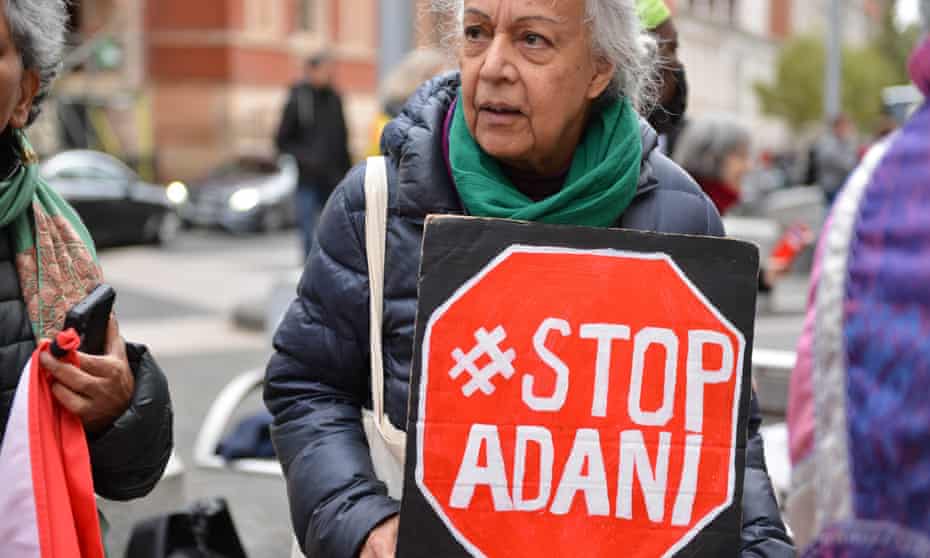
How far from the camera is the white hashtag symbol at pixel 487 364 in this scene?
1.97 m

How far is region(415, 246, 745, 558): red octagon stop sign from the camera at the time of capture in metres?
1.97

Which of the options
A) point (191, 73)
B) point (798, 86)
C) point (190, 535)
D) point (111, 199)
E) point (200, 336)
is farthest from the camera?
point (798, 86)

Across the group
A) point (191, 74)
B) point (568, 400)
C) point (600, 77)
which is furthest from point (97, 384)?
point (191, 74)

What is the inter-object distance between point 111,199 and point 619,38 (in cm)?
1694

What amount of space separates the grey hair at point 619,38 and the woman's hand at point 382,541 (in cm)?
79

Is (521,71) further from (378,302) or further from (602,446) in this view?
(602,446)

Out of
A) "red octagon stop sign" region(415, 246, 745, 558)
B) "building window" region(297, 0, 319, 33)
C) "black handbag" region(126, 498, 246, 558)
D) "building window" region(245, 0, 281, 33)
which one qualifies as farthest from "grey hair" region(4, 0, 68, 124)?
"building window" region(297, 0, 319, 33)

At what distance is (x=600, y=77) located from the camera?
2.29m

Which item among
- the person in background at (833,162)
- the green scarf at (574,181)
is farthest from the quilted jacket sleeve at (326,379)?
the person in background at (833,162)

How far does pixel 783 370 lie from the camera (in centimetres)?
449

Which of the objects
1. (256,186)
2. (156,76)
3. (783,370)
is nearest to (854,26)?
(156,76)

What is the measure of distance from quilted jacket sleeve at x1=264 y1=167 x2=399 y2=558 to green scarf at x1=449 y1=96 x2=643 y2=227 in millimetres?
173

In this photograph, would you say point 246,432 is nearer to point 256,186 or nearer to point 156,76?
point 256,186

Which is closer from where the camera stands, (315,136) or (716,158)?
(716,158)
